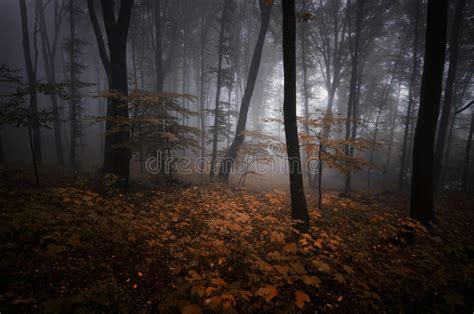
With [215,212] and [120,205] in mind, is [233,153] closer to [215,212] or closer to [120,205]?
[215,212]

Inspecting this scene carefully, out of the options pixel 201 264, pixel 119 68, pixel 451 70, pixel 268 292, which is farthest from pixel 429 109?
→ pixel 119 68

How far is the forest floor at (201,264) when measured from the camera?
3518 mm

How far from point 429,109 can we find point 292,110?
4.63m

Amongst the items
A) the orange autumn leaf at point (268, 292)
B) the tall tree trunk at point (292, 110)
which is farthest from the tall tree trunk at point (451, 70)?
the orange autumn leaf at point (268, 292)

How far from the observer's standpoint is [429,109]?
699 centimetres

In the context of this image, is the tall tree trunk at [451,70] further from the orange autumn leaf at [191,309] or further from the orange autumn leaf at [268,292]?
the orange autumn leaf at [191,309]

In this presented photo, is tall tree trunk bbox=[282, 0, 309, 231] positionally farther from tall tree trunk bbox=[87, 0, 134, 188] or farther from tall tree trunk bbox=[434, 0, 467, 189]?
tall tree trunk bbox=[434, 0, 467, 189]

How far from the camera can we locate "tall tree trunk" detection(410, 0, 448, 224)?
268 inches

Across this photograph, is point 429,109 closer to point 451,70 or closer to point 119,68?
point 451,70

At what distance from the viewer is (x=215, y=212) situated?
298 inches

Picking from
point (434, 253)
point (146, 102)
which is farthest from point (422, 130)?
point (146, 102)

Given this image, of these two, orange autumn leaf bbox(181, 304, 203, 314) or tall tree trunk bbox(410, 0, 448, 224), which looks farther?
tall tree trunk bbox(410, 0, 448, 224)

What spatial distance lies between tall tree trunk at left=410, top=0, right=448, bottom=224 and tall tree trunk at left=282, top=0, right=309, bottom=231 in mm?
4185

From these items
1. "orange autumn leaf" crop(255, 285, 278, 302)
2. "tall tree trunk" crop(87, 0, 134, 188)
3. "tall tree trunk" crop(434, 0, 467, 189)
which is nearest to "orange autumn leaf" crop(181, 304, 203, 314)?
"orange autumn leaf" crop(255, 285, 278, 302)
